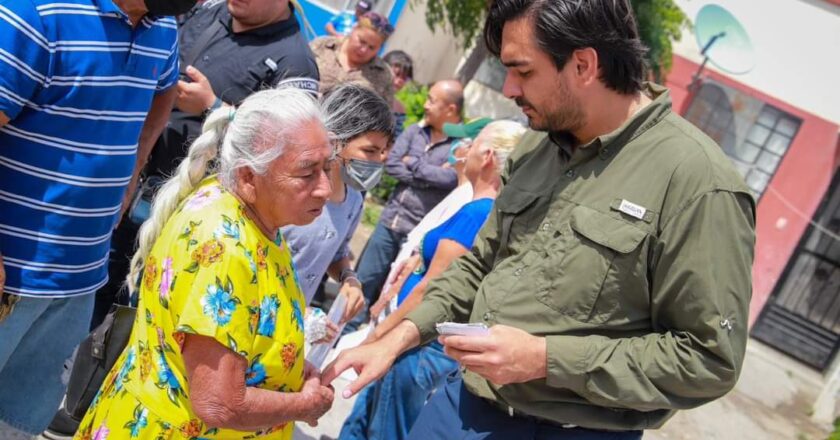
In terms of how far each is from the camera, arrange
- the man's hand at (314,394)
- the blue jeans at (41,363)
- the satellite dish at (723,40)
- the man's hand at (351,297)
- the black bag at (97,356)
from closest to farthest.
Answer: the man's hand at (314,394), the black bag at (97,356), the blue jeans at (41,363), the man's hand at (351,297), the satellite dish at (723,40)

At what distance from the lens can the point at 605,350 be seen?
1.84 meters

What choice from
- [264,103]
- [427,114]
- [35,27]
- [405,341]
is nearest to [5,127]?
[35,27]

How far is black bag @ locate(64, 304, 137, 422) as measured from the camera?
233 centimetres

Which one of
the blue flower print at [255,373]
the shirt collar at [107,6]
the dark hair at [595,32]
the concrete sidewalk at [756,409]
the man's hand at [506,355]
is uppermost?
the dark hair at [595,32]

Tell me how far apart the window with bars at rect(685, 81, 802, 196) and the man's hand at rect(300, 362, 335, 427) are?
32.4 feet

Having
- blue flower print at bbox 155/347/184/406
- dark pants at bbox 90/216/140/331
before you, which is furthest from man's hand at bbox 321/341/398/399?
dark pants at bbox 90/216/140/331

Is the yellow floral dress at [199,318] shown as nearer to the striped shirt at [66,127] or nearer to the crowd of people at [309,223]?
the crowd of people at [309,223]

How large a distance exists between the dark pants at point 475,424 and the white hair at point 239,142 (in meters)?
0.91

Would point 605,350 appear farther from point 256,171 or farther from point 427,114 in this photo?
point 427,114

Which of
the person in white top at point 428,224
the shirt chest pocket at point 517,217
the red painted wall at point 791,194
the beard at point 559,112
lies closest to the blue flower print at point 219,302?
the shirt chest pocket at point 517,217

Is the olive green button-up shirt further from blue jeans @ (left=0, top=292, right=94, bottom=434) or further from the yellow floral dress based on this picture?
blue jeans @ (left=0, top=292, right=94, bottom=434)

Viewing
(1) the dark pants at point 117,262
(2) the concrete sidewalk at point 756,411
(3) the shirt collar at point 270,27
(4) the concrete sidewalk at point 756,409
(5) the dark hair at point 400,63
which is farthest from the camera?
(5) the dark hair at point 400,63

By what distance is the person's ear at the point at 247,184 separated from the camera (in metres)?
1.96

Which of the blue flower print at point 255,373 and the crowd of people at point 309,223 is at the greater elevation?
the crowd of people at point 309,223
